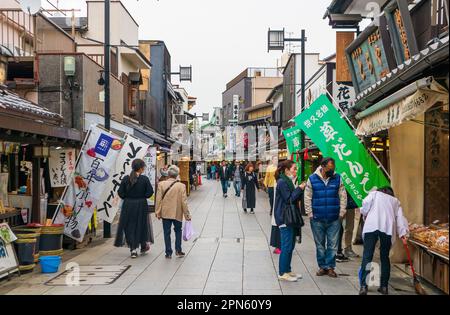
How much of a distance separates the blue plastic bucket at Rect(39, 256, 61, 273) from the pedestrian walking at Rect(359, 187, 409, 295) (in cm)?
536

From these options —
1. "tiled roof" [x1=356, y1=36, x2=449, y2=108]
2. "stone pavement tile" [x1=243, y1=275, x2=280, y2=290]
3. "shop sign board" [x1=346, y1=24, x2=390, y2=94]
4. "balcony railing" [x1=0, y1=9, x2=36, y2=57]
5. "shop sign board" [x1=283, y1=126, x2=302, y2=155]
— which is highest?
"balcony railing" [x1=0, y1=9, x2=36, y2=57]

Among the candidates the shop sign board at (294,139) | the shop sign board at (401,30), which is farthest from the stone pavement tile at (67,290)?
the shop sign board at (294,139)

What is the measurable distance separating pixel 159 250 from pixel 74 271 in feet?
9.01

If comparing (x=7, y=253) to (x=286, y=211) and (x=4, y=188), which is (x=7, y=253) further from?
(x=286, y=211)

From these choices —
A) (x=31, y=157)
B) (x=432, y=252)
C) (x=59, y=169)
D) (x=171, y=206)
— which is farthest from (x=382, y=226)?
(x=59, y=169)

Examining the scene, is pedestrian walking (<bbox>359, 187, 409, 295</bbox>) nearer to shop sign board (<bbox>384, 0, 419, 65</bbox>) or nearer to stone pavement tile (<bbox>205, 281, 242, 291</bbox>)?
stone pavement tile (<bbox>205, 281, 242, 291</bbox>)

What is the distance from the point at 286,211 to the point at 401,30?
412cm


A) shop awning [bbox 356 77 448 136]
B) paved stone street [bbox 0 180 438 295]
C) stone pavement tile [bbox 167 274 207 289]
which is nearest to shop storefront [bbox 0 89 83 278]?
paved stone street [bbox 0 180 438 295]

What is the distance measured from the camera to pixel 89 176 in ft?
40.6

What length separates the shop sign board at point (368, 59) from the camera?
11.6 m

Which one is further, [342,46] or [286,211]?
[342,46]

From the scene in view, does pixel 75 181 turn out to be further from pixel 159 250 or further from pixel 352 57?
pixel 352 57

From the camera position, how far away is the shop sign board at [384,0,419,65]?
31.5 feet

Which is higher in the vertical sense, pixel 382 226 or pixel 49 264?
pixel 382 226
